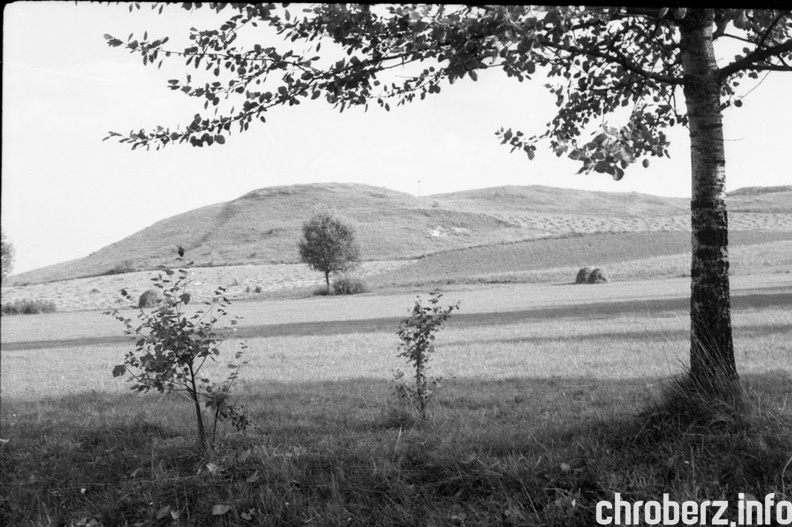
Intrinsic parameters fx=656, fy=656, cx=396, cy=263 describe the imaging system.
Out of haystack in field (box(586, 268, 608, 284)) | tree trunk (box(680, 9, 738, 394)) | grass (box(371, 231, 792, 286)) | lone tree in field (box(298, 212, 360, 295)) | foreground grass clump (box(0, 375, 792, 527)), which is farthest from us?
haystack in field (box(586, 268, 608, 284))

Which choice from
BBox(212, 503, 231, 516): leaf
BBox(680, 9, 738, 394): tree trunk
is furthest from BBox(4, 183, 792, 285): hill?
BBox(680, 9, 738, 394): tree trunk

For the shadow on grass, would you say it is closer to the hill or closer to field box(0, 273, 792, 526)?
field box(0, 273, 792, 526)

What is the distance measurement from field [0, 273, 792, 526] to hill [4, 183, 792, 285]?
23073 mm

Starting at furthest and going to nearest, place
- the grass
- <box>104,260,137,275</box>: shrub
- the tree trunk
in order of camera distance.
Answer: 1. the grass
2. <box>104,260,137,275</box>: shrub
3. the tree trunk

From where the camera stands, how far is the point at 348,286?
115 feet

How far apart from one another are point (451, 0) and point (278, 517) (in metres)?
3.55

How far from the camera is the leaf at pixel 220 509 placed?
466 cm

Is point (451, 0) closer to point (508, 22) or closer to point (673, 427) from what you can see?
point (508, 22)

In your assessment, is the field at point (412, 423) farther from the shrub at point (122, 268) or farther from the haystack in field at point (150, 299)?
the shrub at point (122, 268)

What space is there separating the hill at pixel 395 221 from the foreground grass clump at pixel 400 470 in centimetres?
2641

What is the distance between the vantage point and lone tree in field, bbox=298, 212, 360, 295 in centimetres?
3466

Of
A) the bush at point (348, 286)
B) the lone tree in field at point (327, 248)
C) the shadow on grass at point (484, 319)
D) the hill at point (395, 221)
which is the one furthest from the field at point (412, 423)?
the hill at point (395, 221)

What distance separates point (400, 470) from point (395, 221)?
4224 cm

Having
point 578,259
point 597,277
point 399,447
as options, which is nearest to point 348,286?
point 597,277
